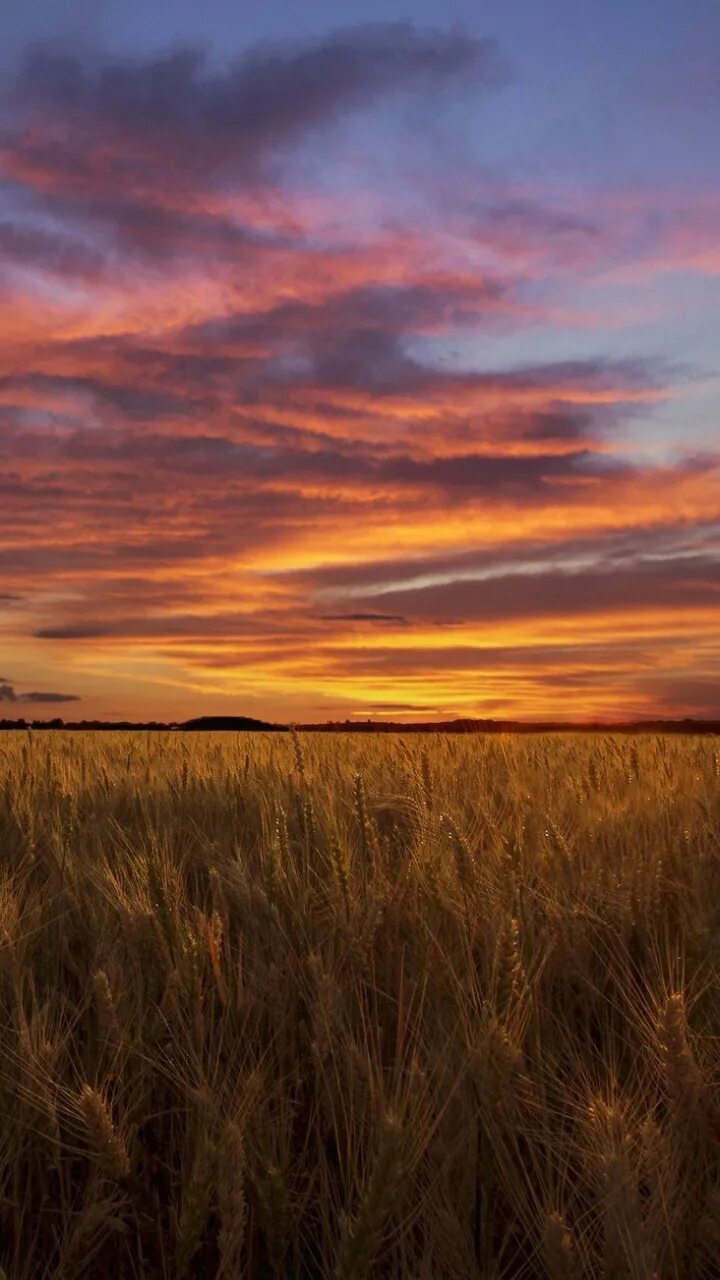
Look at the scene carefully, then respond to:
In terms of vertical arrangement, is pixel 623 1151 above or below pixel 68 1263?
above

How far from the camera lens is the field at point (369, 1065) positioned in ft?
5.13

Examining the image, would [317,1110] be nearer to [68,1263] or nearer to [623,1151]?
[68,1263]

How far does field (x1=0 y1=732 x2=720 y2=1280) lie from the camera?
61.6 inches

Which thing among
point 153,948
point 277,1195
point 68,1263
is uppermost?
point 153,948

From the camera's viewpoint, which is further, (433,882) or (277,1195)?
(433,882)

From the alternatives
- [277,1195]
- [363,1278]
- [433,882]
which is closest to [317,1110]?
[277,1195]

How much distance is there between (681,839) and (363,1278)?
7.44 ft

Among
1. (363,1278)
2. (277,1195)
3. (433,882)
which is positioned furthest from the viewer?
(433,882)

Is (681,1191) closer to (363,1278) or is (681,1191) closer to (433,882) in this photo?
(363,1278)

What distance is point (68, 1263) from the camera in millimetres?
1567

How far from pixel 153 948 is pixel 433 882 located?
758 millimetres

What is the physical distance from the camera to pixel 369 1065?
1.73 meters

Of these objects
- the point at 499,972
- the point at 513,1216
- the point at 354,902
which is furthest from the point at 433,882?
the point at 513,1216

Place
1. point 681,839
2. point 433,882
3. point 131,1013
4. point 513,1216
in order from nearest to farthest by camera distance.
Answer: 1. point 513,1216
2. point 131,1013
3. point 433,882
4. point 681,839
